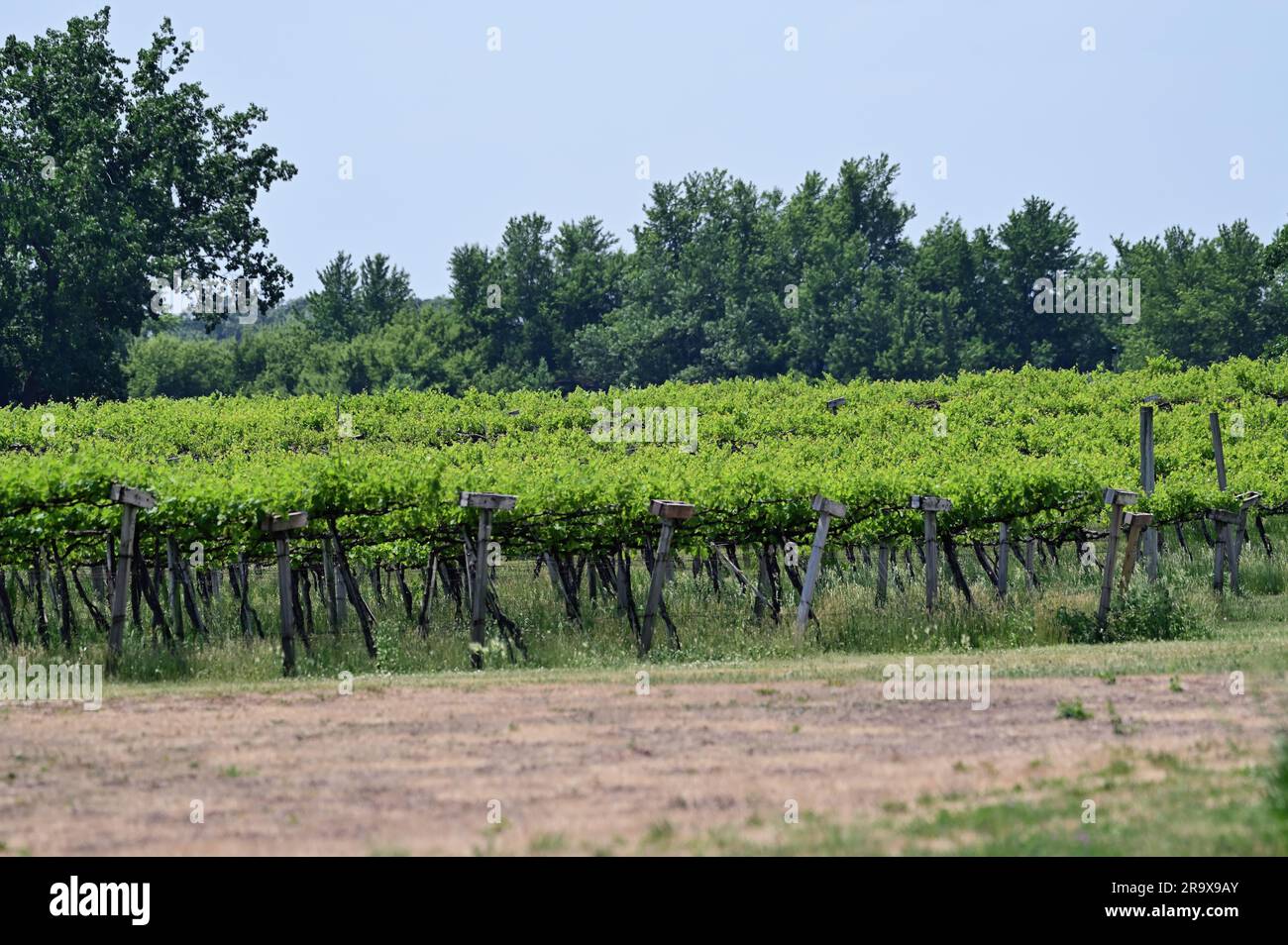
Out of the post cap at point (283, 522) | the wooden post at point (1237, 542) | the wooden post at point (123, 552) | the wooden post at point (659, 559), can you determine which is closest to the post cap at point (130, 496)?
the wooden post at point (123, 552)

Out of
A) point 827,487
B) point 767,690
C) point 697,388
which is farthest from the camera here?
point 697,388

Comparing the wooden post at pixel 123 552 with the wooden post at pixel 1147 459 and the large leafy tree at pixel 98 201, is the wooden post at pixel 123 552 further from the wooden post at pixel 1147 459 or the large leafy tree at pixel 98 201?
the large leafy tree at pixel 98 201

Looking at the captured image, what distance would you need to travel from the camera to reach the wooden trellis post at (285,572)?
64.5 feet

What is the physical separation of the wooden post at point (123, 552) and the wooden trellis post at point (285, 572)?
1548mm

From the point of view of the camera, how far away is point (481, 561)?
67.3ft

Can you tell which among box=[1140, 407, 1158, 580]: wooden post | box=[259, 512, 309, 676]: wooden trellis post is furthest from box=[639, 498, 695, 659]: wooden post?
box=[1140, 407, 1158, 580]: wooden post

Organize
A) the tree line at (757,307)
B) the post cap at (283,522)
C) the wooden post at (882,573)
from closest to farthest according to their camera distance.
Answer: the post cap at (283,522), the wooden post at (882,573), the tree line at (757,307)

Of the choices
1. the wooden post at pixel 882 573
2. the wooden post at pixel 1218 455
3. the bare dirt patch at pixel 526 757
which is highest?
the wooden post at pixel 1218 455

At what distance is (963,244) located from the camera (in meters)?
94.4

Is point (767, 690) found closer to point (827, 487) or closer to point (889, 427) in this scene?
point (827, 487)

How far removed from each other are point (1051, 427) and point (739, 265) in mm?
57713

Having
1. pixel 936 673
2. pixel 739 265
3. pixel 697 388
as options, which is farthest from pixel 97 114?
pixel 936 673

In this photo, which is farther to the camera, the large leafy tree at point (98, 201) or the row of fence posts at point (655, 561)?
the large leafy tree at point (98, 201)
